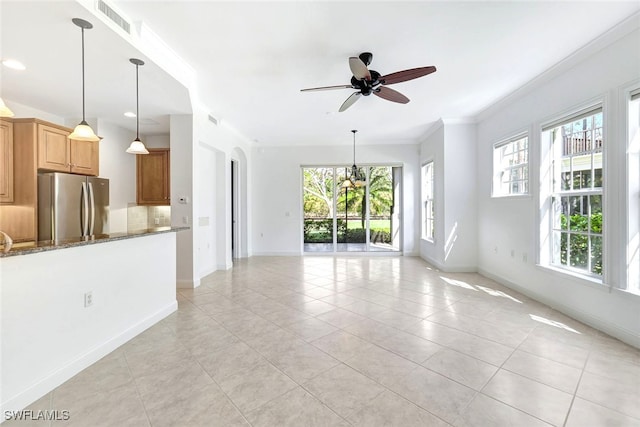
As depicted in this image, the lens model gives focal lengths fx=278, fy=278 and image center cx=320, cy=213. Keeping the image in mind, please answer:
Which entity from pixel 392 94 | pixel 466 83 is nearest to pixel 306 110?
pixel 392 94

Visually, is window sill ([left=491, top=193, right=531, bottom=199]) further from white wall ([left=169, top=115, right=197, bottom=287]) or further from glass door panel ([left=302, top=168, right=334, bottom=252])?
white wall ([left=169, top=115, right=197, bottom=287])

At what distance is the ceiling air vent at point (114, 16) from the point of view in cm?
215

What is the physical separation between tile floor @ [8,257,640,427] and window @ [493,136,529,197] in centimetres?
175

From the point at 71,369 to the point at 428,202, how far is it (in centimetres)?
680

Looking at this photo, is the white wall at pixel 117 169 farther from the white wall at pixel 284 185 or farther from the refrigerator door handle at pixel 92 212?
the white wall at pixel 284 185

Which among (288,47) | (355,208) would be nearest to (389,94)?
(288,47)

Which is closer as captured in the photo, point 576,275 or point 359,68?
point 359,68

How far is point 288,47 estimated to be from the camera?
2.89 metres

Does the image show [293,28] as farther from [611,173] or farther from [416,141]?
[416,141]

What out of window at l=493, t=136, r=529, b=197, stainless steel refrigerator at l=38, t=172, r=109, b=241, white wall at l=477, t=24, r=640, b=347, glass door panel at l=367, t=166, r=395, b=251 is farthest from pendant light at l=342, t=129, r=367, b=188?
stainless steel refrigerator at l=38, t=172, r=109, b=241

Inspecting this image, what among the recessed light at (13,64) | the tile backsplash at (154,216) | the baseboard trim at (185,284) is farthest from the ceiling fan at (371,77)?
the tile backsplash at (154,216)

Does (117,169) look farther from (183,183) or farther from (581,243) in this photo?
(581,243)

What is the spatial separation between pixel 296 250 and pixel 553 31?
6365 millimetres

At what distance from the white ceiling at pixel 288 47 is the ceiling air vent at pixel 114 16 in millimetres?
64
